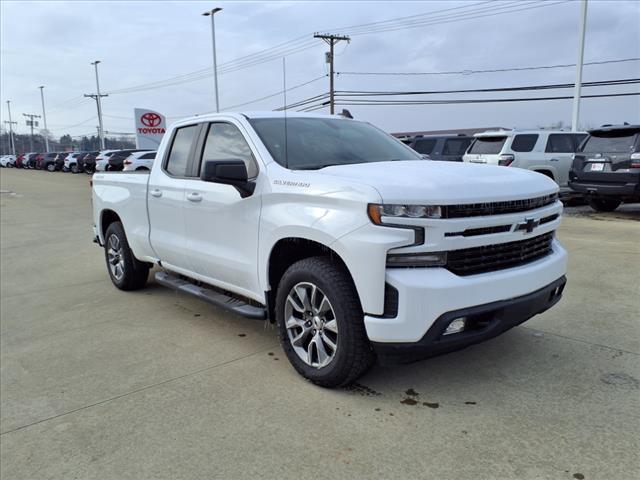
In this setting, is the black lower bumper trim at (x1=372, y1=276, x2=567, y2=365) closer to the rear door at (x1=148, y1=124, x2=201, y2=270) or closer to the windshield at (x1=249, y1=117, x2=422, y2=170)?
the windshield at (x1=249, y1=117, x2=422, y2=170)

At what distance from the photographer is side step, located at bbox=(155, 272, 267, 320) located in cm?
396

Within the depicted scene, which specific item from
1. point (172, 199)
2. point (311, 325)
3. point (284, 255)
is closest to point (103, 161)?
point (172, 199)

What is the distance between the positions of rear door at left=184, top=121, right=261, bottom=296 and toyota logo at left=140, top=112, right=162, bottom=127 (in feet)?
98.5

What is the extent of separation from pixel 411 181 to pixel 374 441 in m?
1.47

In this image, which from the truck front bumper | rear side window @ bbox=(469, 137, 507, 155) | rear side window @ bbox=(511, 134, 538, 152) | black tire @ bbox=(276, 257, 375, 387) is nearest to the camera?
the truck front bumper

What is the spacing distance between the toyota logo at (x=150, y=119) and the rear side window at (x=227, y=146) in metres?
30.0

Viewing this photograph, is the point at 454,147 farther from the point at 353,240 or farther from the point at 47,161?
the point at 47,161

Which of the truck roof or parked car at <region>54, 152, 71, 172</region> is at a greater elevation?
the truck roof

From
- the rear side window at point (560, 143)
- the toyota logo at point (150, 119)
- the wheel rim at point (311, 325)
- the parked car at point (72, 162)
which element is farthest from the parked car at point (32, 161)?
the wheel rim at point (311, 325)

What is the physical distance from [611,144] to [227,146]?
376 inches

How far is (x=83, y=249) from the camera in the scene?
9.30 m

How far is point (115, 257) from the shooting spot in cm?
634

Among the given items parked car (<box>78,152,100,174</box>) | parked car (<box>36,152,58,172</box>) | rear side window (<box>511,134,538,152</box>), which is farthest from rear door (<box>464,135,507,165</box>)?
parked car (<box>36,152,58,172</box>)

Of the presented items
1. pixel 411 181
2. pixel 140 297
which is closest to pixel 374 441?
pixel 411 181
